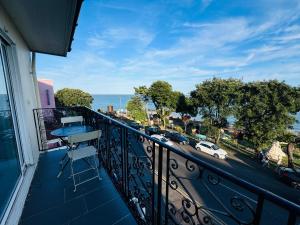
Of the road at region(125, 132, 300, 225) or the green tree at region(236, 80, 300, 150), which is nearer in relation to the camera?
the road at region(125, 132, 300, 225)

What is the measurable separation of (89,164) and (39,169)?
0.94 metres

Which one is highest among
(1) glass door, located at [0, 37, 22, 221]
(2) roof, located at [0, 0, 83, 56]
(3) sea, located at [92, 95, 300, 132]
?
(2) roof, located at [0, 0, 83, 56]

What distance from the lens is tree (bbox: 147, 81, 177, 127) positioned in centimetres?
1923

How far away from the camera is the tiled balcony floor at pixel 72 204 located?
5.81 ft

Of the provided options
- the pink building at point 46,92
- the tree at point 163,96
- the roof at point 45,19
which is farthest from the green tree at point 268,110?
the pink building at point 46,92

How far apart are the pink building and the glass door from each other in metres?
8.07

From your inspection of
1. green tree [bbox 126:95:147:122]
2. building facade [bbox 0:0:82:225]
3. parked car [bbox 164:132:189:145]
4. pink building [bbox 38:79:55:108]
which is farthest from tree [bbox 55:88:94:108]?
building facade [bbox 0:0:82:225]

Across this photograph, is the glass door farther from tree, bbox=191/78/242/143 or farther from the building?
tree, bbox=191/78/242/143

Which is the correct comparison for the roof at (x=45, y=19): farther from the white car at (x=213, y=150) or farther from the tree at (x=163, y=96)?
the tree at (x=163, y=96)

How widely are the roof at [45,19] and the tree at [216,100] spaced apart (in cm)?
1319

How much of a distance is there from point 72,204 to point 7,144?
113cm

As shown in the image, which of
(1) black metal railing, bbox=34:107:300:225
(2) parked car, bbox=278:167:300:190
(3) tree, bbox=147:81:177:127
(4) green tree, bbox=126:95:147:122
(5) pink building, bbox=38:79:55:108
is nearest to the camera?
(1) black metal railing, bbox=34:107:300:225

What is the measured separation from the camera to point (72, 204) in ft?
6.62

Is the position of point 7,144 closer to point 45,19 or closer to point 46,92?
point 45,19
